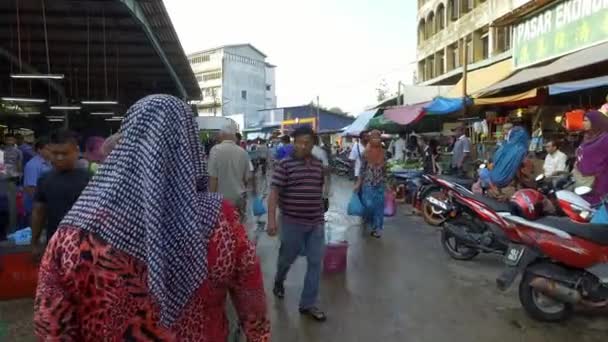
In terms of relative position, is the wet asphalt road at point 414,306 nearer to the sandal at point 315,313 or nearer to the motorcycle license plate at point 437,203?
the sandal at point 315,313

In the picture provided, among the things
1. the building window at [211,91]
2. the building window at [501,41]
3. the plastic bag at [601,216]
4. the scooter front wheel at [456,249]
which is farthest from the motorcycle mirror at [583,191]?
the building window at [211,91]

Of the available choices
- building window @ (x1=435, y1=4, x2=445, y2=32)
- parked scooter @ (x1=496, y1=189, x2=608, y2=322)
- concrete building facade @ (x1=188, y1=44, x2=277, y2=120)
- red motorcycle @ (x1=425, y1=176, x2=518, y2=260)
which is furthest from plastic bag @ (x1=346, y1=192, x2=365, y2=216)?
concrete building facade @ (x1=188, y1=44, x2=277, y2=120)

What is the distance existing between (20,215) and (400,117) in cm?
882

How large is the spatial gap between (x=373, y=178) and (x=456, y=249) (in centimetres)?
179

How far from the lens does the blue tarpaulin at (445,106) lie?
11758mm

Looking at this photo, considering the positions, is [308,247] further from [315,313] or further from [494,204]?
[494,204]

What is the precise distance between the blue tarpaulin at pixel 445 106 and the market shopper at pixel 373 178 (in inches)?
157

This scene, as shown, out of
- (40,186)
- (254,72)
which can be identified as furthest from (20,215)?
(254,72)

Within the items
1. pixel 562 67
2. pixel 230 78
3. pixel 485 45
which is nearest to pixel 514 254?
pixel 562 67

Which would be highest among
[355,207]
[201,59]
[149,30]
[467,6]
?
[201,59]

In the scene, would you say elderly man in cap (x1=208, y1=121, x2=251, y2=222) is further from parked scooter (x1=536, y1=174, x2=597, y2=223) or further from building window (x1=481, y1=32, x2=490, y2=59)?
building window (x1=481, y1=32, x2=490, y2=59)

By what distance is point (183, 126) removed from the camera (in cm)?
166

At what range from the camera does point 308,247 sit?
15.5 ft

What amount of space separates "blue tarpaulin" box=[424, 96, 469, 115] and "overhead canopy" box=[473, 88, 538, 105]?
318mm
